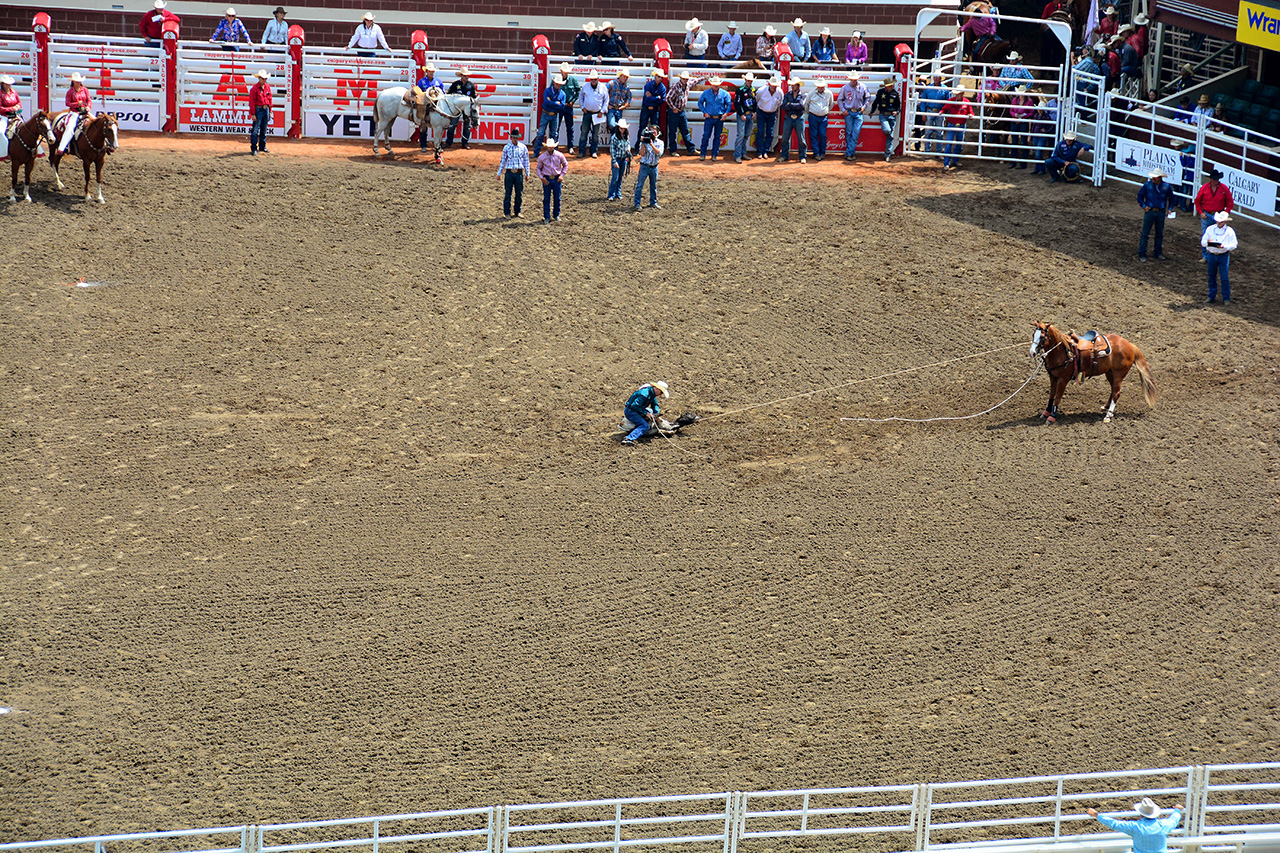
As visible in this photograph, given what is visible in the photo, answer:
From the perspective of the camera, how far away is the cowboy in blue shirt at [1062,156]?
2798 centimetres

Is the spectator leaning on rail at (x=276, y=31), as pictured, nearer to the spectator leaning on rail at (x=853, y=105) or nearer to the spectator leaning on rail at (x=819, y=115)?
the spectator leaning on rail at (x=819, y=115)

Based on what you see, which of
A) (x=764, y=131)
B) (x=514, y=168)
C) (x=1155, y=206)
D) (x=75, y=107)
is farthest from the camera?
(x=764, y=131)

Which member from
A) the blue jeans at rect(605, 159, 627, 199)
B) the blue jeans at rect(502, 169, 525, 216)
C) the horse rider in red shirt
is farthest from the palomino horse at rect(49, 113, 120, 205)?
the blue jeans at rect(605, 159, 627, 199)

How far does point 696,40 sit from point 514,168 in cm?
765

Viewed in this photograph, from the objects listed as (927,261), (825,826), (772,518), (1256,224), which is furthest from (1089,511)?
(1256,224)

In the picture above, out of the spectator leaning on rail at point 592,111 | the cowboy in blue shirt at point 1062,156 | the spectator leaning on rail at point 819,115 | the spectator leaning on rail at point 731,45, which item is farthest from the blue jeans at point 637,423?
the spectator leaning on rail at point 731,45

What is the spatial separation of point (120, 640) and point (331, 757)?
3.26 meters

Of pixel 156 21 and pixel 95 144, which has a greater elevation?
pixel 156 21

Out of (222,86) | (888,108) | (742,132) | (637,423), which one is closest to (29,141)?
(222,86)

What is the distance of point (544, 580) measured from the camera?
53.3 feet

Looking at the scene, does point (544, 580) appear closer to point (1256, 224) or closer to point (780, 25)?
point (1256, 224)

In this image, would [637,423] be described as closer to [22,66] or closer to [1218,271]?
[1218,271]

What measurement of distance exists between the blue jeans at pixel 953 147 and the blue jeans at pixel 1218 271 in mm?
6824

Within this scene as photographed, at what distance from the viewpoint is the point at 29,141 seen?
81.1 feet
